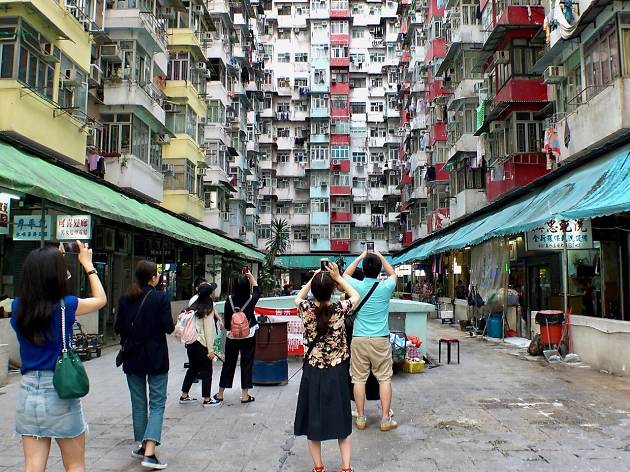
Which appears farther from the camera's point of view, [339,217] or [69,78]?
[339,217]

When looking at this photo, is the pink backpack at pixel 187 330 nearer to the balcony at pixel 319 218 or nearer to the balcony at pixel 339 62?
the balcony at pixel 319 218

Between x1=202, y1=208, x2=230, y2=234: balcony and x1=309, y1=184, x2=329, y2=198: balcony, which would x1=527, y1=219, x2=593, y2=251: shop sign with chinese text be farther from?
x1=309, y1=184, x2=329, y2=198: balcony

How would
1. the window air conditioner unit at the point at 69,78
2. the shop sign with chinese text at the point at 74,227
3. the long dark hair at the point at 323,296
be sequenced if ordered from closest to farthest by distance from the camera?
the long dark hair at the point at 323,296 < the shop sign with chinese text at the point at 74,227 < the window air conditioner unit at the point at 69,78

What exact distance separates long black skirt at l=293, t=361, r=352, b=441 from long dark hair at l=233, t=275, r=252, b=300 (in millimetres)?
3029

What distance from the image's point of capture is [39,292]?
338 cm

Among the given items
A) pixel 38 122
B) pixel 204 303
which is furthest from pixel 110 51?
pixel 204 303

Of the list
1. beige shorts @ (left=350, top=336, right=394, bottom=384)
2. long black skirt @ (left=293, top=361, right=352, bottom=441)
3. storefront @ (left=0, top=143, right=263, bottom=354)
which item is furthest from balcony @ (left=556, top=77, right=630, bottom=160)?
storefront @ (left=0, top=143, right=263, bottom=354)

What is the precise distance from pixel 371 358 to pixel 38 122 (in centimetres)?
1064

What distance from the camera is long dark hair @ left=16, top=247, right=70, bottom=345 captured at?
3363 mm

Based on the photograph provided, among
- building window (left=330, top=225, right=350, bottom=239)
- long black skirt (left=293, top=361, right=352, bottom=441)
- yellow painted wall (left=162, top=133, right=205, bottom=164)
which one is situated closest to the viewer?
long black skirt (left=293, top=361, right=352, bottom=441)

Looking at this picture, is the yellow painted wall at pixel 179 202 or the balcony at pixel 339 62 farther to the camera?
the balcony at pixel 339 62

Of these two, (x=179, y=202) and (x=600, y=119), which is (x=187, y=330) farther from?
(x=179, y=202)

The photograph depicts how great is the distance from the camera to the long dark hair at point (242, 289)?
7719 mm

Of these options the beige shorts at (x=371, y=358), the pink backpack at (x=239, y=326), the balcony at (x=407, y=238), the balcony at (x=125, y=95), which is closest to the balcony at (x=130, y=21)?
the balcony at (x=125, y=95)
